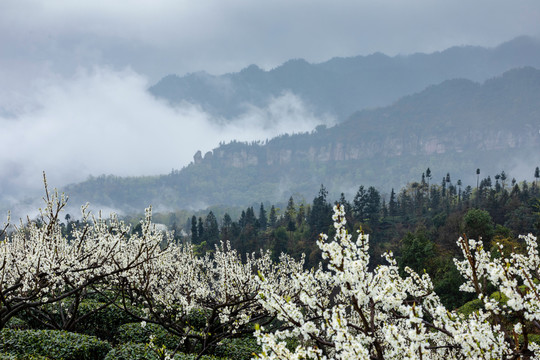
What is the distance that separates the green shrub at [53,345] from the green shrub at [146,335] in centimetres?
189

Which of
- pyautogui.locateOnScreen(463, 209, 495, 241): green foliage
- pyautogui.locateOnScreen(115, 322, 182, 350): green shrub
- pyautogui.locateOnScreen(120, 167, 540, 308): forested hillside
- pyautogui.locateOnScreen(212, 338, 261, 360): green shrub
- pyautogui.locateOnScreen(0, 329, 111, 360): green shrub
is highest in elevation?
pyautogui.locateOnScreen(0, 329, 111, 360): green shrub

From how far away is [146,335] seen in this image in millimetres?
13602

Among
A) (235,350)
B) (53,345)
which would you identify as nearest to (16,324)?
(53,345)

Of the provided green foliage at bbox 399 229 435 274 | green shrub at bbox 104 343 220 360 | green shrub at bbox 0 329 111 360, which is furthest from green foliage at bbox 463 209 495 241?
green shrub at bbox 0 329 111 360

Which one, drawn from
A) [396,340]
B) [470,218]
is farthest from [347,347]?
[470,218]

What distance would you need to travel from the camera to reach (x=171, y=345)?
13.2 m

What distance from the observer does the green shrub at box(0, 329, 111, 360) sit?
10.7 meters

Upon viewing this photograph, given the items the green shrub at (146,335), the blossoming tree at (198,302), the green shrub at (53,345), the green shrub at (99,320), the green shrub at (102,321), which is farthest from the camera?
the green shrub at (102,321)

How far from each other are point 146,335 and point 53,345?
332cm

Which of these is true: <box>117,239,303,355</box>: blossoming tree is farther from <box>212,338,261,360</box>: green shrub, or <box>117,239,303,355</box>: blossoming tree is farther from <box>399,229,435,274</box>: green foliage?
<box>399,229,435,274</box>: green foliage

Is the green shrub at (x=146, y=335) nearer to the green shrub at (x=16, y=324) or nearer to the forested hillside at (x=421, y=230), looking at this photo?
the green shrub at (x=16, y=324)

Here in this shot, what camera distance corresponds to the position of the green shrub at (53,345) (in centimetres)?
1073

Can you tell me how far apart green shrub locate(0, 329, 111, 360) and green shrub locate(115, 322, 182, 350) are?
1889mm

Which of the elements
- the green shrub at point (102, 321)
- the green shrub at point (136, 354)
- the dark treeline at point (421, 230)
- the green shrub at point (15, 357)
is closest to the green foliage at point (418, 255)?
the dark treeline at point (421, 230)
